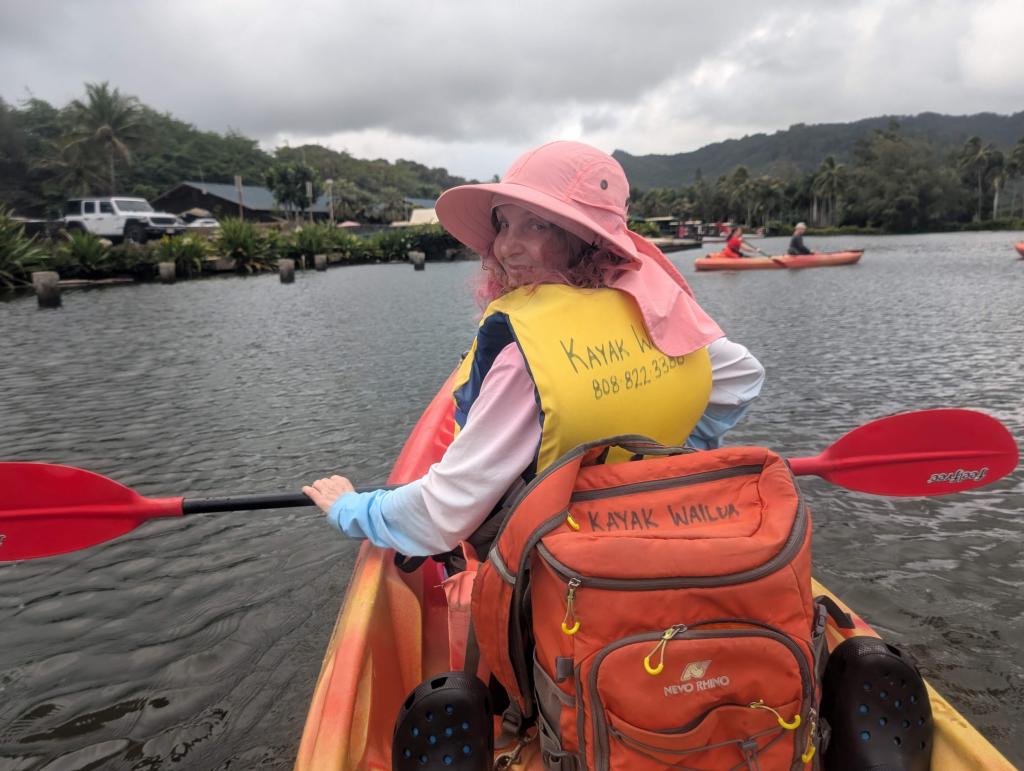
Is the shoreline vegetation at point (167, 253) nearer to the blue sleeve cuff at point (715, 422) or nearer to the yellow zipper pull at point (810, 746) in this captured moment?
the blue sleeve cuff at point (715, 422)

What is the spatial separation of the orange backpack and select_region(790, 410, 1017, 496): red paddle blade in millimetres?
1564

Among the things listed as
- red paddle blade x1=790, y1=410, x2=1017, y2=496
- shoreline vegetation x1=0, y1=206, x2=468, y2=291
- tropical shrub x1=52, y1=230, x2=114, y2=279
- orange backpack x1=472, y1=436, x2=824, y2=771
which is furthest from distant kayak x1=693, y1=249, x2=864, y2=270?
orange backpack x1=472, y1=436, x2=824, y2=771

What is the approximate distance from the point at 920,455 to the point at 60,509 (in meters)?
3.65

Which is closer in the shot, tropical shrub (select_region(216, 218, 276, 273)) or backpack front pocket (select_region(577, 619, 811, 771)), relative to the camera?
backpack front pocket (select_region(577, 619, 811, 771))

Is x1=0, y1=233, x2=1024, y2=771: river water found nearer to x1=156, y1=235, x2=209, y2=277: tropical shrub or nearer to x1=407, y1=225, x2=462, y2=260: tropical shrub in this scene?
x1=156, y1=235, x2=209, y2=277: tropical shrub

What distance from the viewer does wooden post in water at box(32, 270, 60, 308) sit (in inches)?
560

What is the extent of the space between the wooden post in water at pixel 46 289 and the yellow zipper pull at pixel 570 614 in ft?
55.0

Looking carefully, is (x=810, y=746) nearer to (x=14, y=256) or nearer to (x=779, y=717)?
(x=779, y=717)

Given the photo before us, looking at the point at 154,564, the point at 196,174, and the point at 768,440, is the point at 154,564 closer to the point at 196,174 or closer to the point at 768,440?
the point at 768,440

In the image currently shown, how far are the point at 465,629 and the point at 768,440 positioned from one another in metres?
4.57

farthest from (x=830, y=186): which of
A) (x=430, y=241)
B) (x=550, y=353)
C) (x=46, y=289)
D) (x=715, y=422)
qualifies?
(x=550, y=353)

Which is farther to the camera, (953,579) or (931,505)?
(931,505)

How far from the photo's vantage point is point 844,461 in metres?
2.72

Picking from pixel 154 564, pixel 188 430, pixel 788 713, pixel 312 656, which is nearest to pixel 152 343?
pixel 188 430
